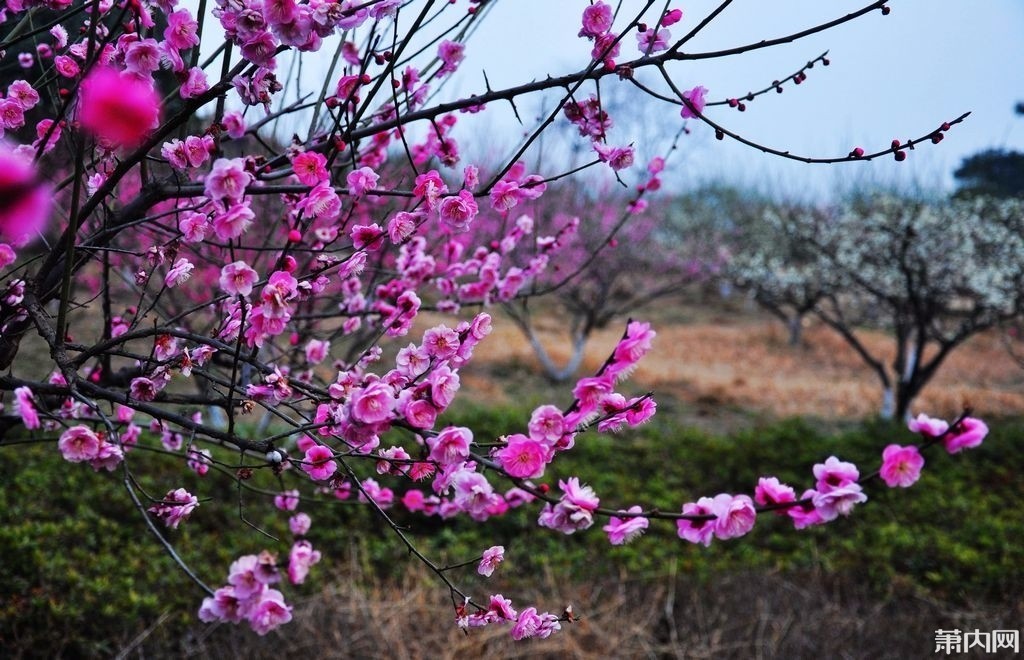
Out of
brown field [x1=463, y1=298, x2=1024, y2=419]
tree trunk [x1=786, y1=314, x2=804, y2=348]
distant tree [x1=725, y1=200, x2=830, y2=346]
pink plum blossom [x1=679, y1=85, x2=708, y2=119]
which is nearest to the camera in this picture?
pink plum blossom [x1=679, y1=85, x2=708, y2=119]

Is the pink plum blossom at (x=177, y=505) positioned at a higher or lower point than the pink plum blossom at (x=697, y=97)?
lower

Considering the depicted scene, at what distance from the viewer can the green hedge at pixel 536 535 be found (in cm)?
361

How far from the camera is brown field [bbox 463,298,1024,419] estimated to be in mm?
10016

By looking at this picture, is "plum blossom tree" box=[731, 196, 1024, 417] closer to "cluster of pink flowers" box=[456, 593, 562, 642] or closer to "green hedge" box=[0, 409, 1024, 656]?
"green hedge" box=[0, 409, 1024, 656]

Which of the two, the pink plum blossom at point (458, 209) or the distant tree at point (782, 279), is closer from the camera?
the pink plum blossom at point (458, 209)

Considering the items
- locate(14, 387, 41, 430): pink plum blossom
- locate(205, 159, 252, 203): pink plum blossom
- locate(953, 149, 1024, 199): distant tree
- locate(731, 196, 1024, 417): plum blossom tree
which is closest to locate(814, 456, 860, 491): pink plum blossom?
locate(205, 159, 252, 203): pink plum blossom

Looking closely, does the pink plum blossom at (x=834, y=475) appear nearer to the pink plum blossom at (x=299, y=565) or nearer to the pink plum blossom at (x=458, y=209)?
the pink plum blossom at (x=458, y=209)

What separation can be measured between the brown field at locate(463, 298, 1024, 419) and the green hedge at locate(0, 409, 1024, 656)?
1.43 metres

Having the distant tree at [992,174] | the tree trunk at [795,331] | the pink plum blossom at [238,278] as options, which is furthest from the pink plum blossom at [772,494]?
the tree trunk at [795,331]

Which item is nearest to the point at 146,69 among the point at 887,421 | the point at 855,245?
the point at 887,421

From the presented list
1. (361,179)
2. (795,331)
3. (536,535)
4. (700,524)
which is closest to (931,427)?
(700,524)

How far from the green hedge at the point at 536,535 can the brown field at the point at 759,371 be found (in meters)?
1.43

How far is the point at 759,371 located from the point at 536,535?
8.58 metres

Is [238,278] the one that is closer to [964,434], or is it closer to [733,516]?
[733,516]
